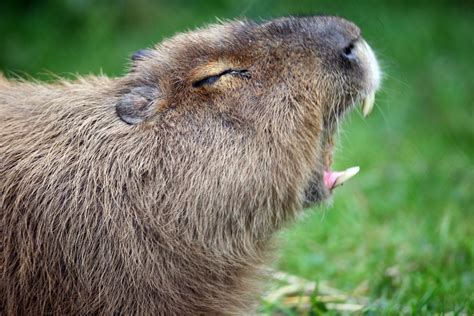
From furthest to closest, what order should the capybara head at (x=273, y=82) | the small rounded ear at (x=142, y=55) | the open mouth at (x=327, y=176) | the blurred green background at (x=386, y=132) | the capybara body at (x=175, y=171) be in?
the blurred green background at (x=386, y=132) < the small rounded ear at (x=142, y=55) < the open mouth at (x=327, y=176) < the capybara head at (x=273, y=82) < the capybara body at (x=175, y=171)

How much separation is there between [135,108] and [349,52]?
890 mm

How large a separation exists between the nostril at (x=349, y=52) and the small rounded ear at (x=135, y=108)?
2.51 feet

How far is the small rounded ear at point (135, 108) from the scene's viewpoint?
3264 mm

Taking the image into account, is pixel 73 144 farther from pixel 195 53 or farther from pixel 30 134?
pixel 195 53

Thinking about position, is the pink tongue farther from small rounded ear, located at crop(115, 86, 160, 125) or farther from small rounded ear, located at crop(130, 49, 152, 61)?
small rounded ear, located at crop(130, 49, 152, 61)

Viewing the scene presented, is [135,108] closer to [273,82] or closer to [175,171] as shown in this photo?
[175,171]

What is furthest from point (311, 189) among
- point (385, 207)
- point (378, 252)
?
point (385, 207)

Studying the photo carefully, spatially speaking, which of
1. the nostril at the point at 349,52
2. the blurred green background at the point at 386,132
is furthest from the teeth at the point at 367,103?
the blurred green background at the point at 386,132

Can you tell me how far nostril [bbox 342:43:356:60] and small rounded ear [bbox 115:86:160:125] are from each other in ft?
2.51

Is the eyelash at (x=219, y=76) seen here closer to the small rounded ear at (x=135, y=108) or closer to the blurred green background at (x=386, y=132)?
the small rounded ear at (x=135, y=108)

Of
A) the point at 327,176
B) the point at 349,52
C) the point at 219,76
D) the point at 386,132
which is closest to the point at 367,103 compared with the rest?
the point at 349,52

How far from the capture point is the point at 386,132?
7.11 m

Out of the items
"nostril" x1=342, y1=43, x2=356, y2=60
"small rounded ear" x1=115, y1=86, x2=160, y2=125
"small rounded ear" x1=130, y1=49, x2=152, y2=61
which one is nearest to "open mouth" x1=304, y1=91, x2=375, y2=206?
"nostril" x1=342, y1=43, x2=356, y2=60

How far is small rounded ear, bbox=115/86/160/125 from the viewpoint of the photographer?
326 centimetres
